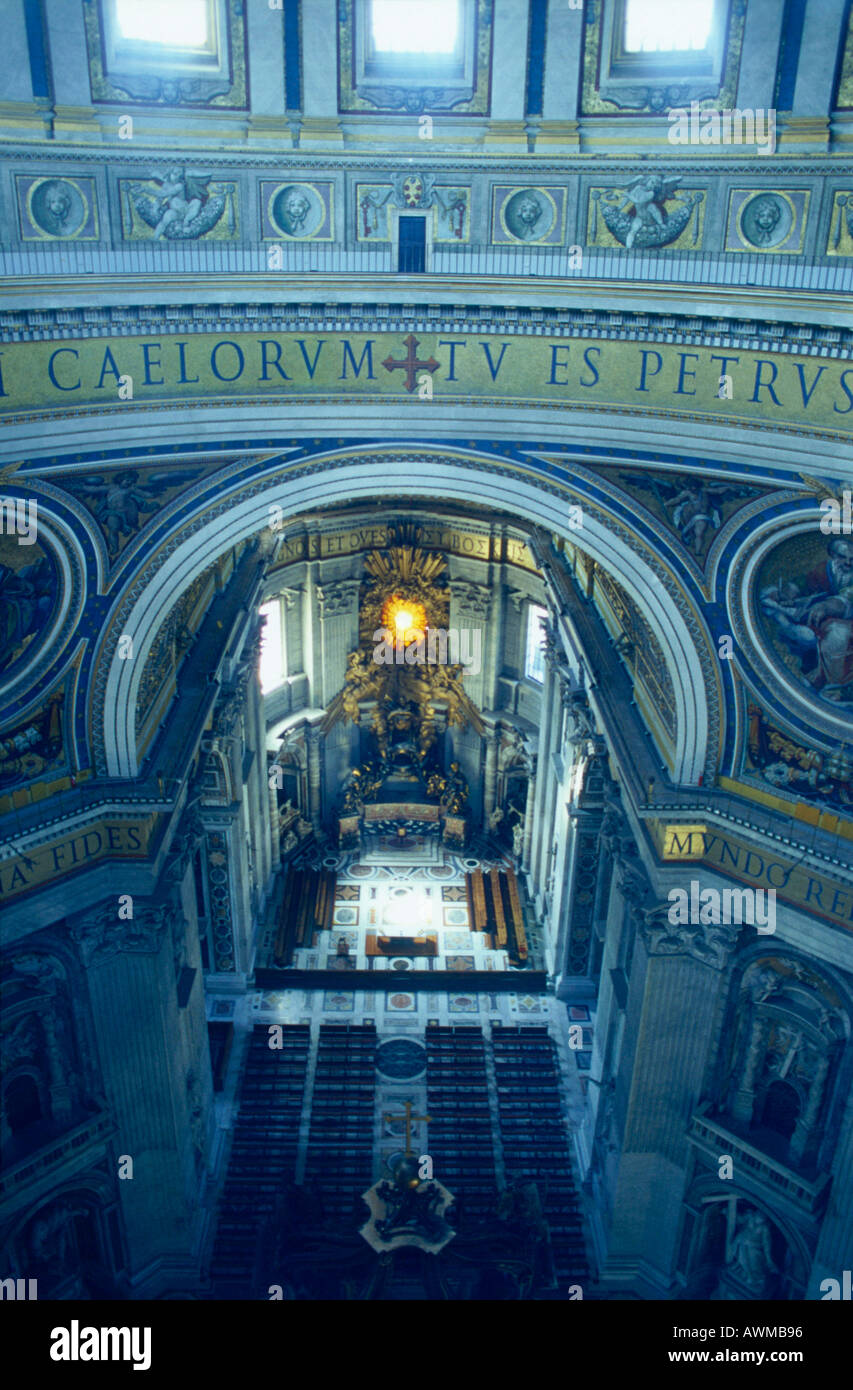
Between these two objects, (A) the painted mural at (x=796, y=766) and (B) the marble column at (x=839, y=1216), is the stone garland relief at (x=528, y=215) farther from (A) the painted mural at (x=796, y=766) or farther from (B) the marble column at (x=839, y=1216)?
(B) the marble column at (x=839, y=1216)

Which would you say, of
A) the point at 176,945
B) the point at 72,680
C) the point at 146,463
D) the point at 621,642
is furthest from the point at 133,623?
the point at 621,642

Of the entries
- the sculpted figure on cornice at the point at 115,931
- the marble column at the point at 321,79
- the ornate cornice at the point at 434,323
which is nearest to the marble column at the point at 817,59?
the ornate cornice at the point at 434,323

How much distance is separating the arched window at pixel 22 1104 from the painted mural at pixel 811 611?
1299cm

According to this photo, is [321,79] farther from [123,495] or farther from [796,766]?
[796,766]

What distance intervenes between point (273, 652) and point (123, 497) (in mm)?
16994

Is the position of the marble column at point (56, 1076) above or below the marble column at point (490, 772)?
above

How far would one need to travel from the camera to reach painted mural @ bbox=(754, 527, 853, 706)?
14.9 meters

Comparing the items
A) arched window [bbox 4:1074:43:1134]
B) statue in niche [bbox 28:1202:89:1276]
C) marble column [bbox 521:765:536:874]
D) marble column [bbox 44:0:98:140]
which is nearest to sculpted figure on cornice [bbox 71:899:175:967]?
arched window [bbox 4:1074:43:1134]

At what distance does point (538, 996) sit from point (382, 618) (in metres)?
12.0

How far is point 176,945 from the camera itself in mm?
18406

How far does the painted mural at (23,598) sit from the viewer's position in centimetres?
1480

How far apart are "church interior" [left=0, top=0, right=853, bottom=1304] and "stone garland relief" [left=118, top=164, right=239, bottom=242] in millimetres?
59

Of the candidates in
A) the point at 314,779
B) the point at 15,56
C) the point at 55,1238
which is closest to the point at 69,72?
the point at 15,56
